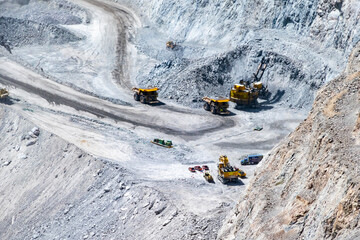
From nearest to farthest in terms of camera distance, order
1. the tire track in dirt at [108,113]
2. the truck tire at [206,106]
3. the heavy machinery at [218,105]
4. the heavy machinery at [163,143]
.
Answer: the heavy machinery at [163,143] < the tire track in dirt at [108,113] < the heavy machinery at [218,105] < the truck tire at [206,106]

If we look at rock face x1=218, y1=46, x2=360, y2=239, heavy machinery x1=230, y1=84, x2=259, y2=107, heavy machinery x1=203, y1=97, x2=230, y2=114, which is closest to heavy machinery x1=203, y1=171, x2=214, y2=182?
rock face x1=218, y1=46, x2=360, y2=239

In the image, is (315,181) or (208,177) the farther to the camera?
(208,177)

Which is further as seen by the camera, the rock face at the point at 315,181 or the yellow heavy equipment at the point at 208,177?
the yellow heavy equipment at the point at 208,177

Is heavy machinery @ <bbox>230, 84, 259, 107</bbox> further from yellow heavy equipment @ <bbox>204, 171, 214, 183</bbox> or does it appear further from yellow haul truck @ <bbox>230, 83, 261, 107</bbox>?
yellow heavy equipment @ <bbox>204, 171, 214, 183</bbox>

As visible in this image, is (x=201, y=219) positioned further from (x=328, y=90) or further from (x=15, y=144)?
(x=15, y=144)

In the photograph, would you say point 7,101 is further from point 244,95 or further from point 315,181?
point 315,181

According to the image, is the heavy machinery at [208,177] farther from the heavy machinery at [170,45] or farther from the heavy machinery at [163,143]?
the heavy machinery at [170,45]

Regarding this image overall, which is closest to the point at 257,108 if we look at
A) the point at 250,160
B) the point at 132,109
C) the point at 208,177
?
the point at 132,109

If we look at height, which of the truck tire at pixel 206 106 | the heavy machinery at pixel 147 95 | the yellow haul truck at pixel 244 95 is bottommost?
the heavy machinery at pixel 147 95

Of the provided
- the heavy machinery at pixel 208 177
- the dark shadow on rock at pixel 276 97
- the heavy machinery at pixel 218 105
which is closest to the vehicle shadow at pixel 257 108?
the dark shadow on rock at pixel 276 97
